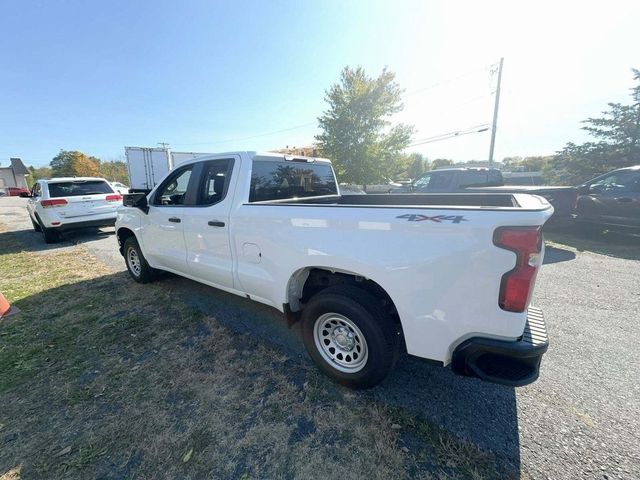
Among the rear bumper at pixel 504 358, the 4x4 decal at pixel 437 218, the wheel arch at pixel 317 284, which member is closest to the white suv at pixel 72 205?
the wheel arch at pixel 317 284

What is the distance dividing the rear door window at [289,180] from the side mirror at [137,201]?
6.50ft

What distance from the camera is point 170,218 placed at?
376 centimetres

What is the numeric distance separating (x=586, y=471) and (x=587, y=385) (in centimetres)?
99

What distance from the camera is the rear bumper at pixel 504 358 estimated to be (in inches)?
69.3

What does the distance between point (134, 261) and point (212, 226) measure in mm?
2678

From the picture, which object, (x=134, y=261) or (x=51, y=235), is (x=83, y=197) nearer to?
(x=51, y=235)

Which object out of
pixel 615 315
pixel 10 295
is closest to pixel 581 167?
pixel 615 315

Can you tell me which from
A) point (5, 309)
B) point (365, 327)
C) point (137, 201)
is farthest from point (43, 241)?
point (365, 327)

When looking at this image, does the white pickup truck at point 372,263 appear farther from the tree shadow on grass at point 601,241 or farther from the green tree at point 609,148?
the green tree at point 609,148

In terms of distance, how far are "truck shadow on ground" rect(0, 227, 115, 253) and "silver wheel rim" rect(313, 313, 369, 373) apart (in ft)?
28.3

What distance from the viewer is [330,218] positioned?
2.26m

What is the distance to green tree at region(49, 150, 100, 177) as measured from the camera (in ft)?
169

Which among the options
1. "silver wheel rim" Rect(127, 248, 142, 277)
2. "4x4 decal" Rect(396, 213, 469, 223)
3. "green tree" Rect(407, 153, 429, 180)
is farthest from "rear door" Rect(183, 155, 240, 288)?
"green tree" Rect(407, 153, 429, 180)

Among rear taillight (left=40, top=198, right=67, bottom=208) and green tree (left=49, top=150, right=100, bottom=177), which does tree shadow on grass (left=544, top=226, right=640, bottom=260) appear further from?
green tree (left=49, top=150, right=100, bottom=177)
